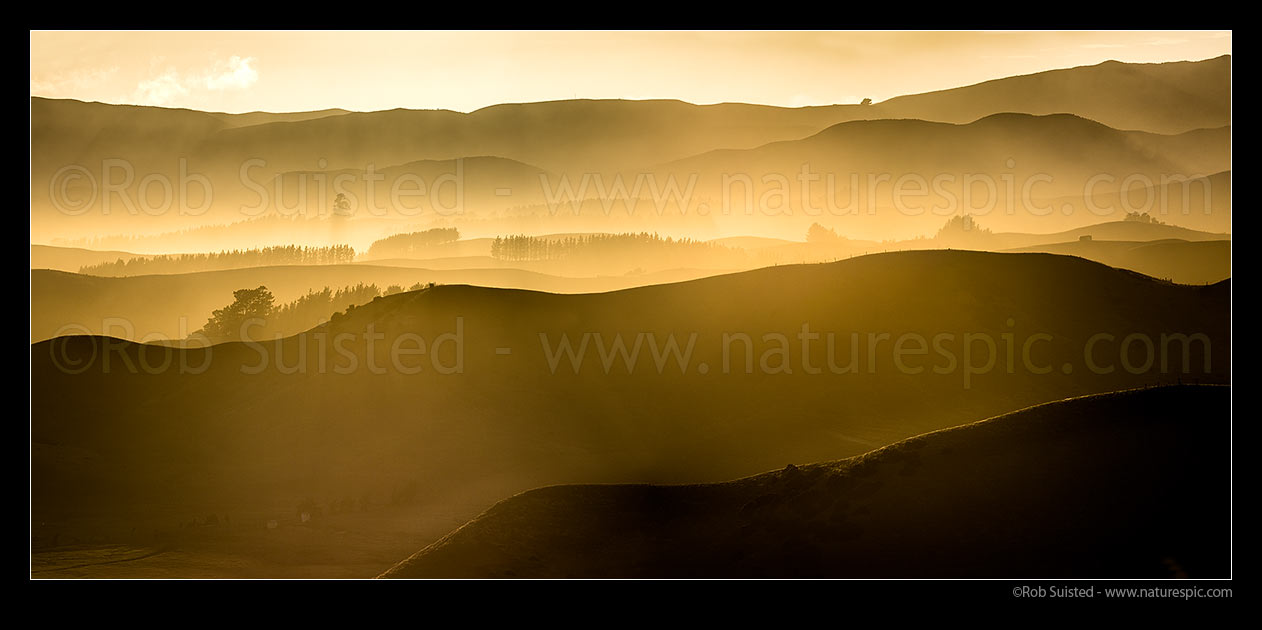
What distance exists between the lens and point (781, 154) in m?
115

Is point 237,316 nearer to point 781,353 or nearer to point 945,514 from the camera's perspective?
point 781,353

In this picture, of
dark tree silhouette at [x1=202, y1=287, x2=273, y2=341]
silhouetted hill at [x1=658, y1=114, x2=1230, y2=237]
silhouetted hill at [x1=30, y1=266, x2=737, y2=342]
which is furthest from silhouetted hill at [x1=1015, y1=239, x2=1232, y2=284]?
dark tree silhouette at [x1=202, y1=287, x2=273, y2=341]

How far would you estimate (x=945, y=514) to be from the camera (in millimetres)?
16594

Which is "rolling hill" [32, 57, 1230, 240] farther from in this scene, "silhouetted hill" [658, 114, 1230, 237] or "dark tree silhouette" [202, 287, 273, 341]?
"dark tree silhouette" [202, 287, 273, 341]

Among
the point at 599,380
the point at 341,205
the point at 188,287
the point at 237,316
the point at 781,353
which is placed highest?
the point at 341,205

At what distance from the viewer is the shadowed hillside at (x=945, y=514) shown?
15125mm

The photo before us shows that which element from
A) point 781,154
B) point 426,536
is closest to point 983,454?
point 426,536

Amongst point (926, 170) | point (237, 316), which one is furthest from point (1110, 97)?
point (237, 316)

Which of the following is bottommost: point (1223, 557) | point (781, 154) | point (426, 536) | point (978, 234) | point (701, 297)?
point (426, 536)

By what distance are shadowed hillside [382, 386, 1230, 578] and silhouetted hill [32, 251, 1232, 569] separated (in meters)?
11.6

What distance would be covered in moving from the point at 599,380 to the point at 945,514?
983 inches

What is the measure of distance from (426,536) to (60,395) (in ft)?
74.7

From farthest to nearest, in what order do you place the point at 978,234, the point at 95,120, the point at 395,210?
the point at 395,210, the point at 95,120, the point at 978,234

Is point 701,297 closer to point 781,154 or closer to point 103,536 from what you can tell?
point 103,536
